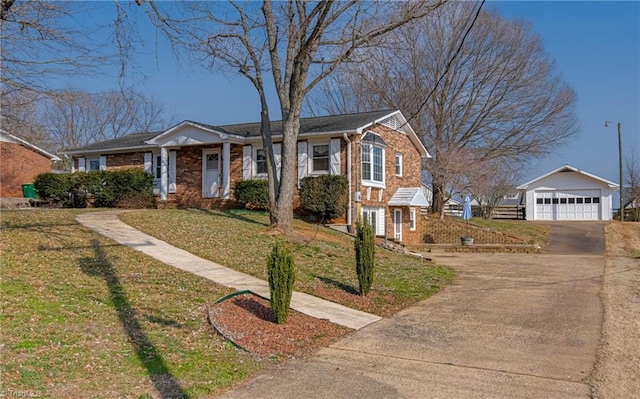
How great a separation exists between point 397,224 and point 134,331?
60.7 ft

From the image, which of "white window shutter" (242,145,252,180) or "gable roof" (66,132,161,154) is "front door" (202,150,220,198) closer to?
"white window shutter" (242,145,252,180)

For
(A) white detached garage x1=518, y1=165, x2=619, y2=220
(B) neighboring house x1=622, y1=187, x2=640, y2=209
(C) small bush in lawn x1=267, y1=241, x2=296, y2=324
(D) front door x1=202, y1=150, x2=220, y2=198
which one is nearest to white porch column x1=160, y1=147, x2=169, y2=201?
(D) front door x1=202, y1=150, x2=220, y2=198

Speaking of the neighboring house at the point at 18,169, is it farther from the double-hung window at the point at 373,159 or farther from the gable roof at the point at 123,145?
the double-hung window at the point at 373,159

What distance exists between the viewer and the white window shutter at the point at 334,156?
65.2 ft

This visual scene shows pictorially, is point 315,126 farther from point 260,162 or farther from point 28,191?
point 28,191

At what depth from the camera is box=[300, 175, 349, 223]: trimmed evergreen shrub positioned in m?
18.9

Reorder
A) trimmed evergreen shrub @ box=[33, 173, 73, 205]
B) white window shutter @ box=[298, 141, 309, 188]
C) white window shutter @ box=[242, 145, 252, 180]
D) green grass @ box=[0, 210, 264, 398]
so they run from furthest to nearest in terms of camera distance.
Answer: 1. trimmed evergreen shrub @ box=[33, 173, 73, 205]
2. white window shutter @ box=[242, 145, 252, 180]
3. white window shutter @ box=[298, 141, 309, 188]
4. green grass @ box=[0, 210, 264, 398]

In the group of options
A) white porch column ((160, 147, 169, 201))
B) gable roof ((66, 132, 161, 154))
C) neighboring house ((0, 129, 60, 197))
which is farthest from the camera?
neighboring house ((0, 129, 60, 197))

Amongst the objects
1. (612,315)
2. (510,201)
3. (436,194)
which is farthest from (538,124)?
(510,201)

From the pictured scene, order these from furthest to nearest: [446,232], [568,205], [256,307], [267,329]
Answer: [568,205]
[446,232]
[256,307]
[267,329]

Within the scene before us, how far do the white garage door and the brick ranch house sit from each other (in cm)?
1815

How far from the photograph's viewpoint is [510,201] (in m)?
65.1

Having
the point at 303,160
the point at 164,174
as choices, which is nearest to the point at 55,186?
the point at 164,174

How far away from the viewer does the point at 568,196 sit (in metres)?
38.1
